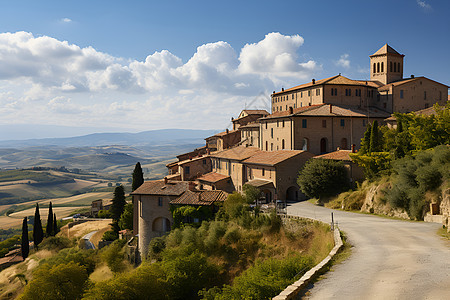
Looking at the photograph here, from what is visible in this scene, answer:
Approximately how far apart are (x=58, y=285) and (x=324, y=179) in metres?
32.1

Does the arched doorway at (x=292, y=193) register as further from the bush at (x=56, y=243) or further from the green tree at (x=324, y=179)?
the bush at (x=56, y=243)

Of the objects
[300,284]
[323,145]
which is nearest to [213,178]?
[323,145]

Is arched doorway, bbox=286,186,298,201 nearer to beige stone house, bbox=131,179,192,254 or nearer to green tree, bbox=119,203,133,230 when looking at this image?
beige stone house, bbox=131,179,192,254

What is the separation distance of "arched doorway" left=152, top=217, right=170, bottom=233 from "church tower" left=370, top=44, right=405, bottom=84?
54.2 meters

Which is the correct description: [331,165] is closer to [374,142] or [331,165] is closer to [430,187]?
[374,142]

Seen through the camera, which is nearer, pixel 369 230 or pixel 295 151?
pixel 369 230

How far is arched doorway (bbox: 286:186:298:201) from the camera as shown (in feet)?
163

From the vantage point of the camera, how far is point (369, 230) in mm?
26656

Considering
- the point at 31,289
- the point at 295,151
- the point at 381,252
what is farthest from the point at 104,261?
the point at 381,252

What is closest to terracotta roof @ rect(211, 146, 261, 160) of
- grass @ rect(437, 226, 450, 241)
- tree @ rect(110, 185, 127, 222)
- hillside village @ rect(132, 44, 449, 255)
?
hillside village @ rect(132, 44, 449, 255)

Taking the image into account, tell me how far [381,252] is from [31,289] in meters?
35.4

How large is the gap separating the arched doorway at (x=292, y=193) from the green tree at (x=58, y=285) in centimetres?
2742

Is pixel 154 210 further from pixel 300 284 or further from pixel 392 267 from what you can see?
pixel 300 284

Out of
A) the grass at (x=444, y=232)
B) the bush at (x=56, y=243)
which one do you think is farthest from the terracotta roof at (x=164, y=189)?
the bush at (x=56, y=243)
